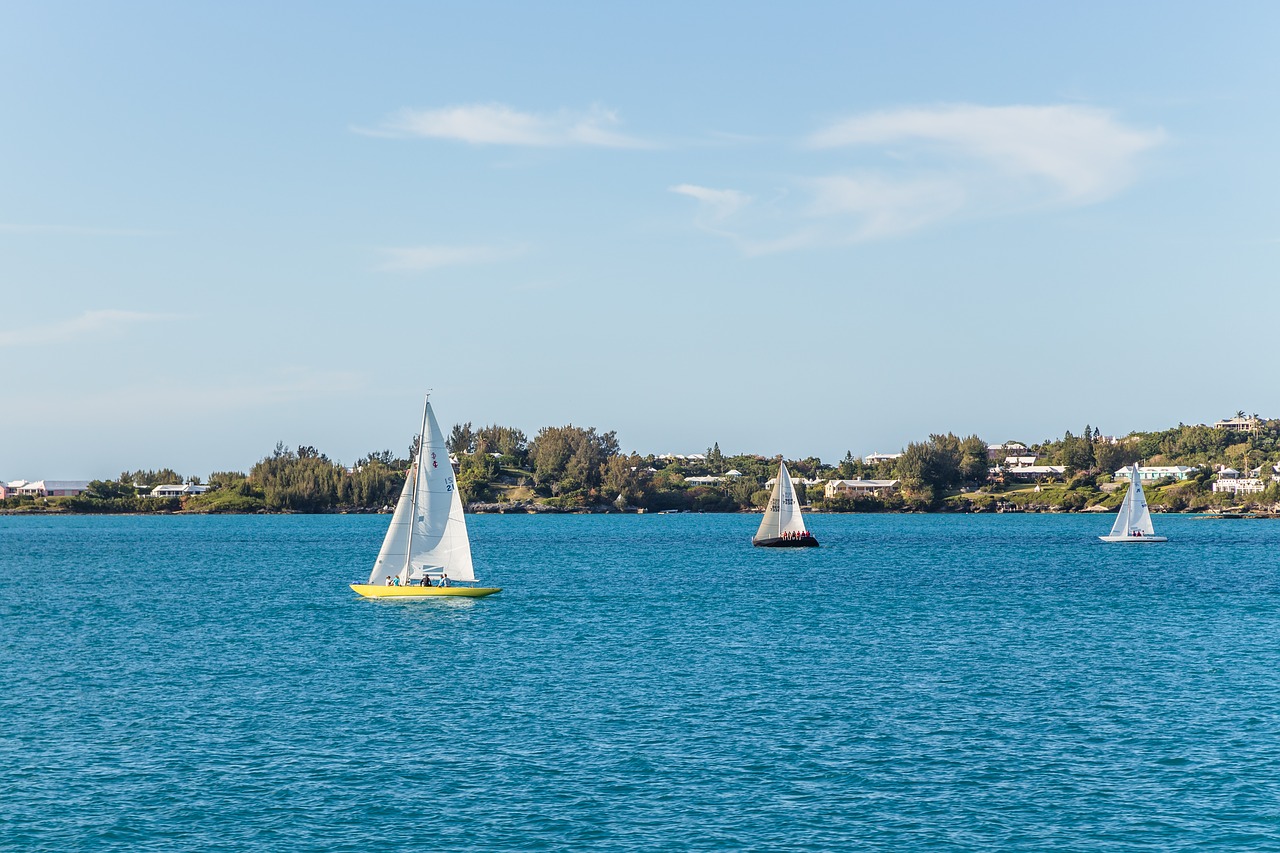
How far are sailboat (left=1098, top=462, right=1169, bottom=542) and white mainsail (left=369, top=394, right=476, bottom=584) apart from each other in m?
124

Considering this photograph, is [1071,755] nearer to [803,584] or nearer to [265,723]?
[265,723]

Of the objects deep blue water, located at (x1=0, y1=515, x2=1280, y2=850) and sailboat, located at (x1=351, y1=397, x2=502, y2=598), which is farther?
sailboat, located at (x1=351, y1=397, x2=502, y2=598)

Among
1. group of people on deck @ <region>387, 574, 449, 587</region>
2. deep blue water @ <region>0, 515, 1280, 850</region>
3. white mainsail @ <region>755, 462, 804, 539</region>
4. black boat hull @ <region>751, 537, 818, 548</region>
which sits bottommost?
deep blue water @ <region>0, 515, 1280, 850</region>

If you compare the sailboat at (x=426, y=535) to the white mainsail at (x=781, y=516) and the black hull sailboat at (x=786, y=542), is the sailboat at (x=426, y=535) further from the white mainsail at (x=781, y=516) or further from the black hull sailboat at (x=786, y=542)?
the black hull sailboat at (x=786, y=542)

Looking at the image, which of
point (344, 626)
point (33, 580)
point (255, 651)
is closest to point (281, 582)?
point (33, 580)

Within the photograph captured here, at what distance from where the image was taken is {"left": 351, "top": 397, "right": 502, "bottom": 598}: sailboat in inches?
3460

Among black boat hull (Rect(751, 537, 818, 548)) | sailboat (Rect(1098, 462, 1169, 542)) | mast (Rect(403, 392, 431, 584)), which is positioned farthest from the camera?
sailboat (Rect(1098, 462, 1169, 542))

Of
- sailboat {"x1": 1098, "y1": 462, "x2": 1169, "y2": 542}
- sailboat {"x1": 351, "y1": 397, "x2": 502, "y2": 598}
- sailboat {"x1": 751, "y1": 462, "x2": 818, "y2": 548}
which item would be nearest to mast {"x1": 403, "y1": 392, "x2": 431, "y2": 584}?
sailboat {"x1": 351, "y1": 397, "x2": 502, "y2": 598}

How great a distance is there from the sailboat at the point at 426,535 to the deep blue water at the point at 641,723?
2.51 m

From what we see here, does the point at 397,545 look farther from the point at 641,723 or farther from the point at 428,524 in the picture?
the point at 641,723

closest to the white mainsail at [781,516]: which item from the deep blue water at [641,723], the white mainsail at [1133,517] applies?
the white mainsail at [1133,517]

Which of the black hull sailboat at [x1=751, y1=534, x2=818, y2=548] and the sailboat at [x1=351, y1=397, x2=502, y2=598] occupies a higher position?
the sailboat at [x1=351, y1=397, x2=502, y2=598]

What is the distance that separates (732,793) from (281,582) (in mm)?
88556

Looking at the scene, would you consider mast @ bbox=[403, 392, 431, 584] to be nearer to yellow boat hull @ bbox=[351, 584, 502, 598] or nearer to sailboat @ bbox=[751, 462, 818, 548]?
yellow boat hull @ bbox=[351, 584, 502, 598]
